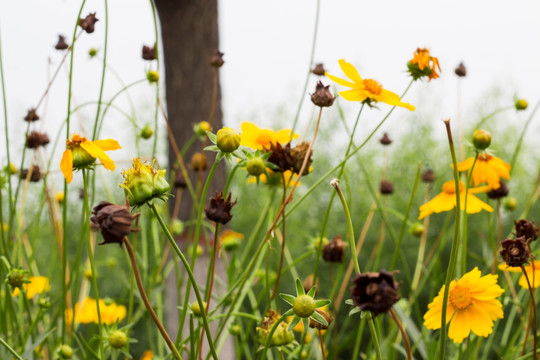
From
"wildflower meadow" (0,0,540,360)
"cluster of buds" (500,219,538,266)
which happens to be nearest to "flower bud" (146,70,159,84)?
"wildflower meadow" (0,0,540,360)

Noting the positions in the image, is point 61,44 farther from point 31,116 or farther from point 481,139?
point 481,139

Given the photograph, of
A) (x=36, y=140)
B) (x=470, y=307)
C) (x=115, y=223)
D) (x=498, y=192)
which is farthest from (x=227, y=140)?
(x=36, y=140)

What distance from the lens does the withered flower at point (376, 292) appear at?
0.31 metres

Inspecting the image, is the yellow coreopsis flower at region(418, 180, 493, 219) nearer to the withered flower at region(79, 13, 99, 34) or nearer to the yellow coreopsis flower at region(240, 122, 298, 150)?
the yellow coreopsis flower at region(240, 122, 298, 150)

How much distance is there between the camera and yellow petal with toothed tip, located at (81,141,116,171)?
0.46 metres

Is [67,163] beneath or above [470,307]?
above

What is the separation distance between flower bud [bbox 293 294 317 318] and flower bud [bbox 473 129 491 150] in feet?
0.78

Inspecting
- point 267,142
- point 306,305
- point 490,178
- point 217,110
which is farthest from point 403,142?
point 306,305

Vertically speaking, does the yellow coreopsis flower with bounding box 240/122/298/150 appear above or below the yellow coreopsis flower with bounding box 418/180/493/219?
above

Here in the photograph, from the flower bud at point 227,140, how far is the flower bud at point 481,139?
0.74 feet

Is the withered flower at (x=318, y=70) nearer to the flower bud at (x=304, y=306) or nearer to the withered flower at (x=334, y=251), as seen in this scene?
the withered flower at (x=334, y=251)

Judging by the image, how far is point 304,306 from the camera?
41cm

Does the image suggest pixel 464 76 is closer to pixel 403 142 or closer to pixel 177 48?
pixel 177 48

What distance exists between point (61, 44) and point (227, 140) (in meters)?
0.52
